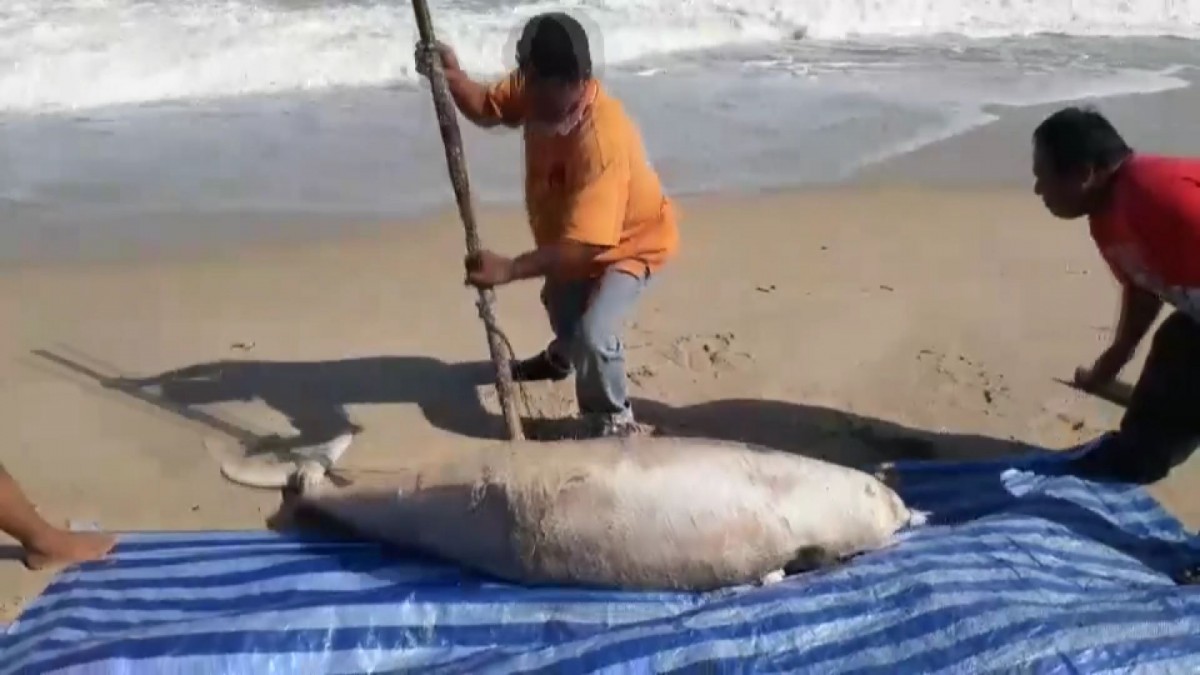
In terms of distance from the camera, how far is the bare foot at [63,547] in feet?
11.1

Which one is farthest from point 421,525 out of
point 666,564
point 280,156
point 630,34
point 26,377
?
point 630,34

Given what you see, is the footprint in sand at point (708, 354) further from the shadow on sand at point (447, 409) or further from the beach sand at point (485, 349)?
the shadow on sand at point (447, 409)

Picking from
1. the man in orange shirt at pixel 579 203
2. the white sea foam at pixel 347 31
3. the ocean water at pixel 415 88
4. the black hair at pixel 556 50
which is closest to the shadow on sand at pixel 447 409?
the man in orange shirt at pixel 579 203

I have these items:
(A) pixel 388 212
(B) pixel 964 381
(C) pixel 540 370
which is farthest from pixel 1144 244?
(A) pixel 388 212

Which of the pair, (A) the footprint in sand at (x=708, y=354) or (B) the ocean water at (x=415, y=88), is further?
(B) the ocean water at (x=415, y=88)

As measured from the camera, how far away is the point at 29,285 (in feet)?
18.0

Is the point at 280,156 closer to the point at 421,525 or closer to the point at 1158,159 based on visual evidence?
the point at 421,525

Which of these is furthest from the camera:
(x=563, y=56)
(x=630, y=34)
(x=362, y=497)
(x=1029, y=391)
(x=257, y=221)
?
(x=630, y=34)

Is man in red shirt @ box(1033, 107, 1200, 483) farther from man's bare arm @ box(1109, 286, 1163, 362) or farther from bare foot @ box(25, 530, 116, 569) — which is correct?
bare foot @ box(25, 530, 116, 569)

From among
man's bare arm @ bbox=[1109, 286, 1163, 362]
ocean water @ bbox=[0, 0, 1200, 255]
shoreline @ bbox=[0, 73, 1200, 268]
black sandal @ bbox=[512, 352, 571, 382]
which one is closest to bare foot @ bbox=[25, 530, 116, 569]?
black sandal @ bbox=[512, 352, 571, 382]

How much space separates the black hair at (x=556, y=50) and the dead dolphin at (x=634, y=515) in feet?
3.64

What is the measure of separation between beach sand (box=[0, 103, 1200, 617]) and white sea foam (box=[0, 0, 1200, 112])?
367 cm

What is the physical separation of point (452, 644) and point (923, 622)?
1.04 meters

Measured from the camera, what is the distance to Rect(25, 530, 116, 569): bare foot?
134 inches
